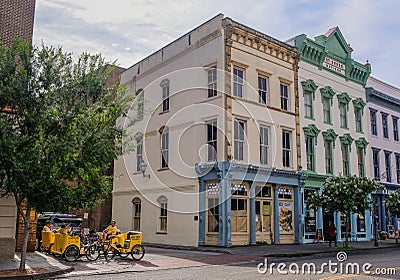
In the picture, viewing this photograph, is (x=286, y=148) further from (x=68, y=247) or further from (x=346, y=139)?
(x=68, y=247)

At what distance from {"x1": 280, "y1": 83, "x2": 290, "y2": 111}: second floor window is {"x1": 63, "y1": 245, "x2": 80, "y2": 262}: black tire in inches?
595

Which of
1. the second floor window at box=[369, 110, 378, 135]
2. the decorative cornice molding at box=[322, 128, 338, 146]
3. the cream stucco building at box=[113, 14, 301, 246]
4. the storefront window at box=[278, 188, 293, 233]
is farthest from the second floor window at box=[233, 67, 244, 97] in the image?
the second floor window at box=[369, 110, 378, 135]

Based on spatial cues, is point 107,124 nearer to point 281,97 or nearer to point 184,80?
point 184,80

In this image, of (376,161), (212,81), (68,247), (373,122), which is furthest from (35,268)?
(373,122)

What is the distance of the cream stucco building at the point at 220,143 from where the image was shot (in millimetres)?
22297

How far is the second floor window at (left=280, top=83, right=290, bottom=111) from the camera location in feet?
85.5

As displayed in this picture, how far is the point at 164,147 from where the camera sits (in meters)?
26.1

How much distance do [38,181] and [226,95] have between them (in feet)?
40.1

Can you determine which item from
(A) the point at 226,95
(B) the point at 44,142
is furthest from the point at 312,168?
(B) the point at 44,142

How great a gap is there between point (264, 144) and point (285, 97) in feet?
12.2

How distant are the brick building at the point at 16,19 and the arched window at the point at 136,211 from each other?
40.8ft

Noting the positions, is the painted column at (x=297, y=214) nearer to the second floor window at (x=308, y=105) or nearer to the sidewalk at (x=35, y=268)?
the second floor window at (x=308, y=105)

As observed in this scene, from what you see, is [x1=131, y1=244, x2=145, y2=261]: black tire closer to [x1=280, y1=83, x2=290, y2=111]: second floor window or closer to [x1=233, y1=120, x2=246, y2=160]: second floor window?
[x1=233, y1=120, x2=246, y2=160]: second floor window

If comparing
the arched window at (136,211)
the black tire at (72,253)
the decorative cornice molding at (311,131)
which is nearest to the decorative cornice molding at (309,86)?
the decorative cornice molding at (311,131)
